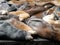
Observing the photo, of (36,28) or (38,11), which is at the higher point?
(38,11)

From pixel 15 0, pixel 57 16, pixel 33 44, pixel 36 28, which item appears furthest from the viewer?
pixel 15 0

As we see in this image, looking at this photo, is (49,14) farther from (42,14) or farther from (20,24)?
(20,24)

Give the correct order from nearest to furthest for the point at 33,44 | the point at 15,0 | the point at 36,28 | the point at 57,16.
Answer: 1. the point at 33,44
2. the point at 36,28
3. the point at 57,16
4. the point at 15,0

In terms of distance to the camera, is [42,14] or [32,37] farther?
[42,14]

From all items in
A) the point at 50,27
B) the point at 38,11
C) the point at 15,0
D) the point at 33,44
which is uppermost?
the point at 15,0

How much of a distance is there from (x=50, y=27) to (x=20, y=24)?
248 mm

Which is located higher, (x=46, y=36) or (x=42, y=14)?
(x=42, y=14)

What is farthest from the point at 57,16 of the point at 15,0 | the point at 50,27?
the point at 15,0

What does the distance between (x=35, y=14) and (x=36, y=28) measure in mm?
478

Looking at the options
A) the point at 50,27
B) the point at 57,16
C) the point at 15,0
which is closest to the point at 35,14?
the point at 57,16

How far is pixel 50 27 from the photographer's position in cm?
146

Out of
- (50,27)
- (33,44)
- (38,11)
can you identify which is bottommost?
(33,44)

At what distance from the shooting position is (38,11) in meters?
2.03

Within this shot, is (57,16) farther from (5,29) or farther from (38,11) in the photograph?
(5,29)
